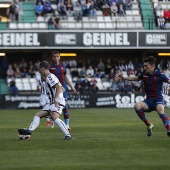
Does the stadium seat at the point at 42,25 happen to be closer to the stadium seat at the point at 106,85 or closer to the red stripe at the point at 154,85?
the stadium seat at the point at 106,85

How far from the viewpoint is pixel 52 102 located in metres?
14.7

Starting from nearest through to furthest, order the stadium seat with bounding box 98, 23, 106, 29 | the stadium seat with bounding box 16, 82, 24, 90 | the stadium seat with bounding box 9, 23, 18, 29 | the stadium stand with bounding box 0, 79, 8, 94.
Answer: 1. the stadium stand with bounding box 0, 79, 8, 94
2. the stadium seat with bounding box 16, 82, 24, 90
3. the stadium seat with bounding box 9, 23, 18, 29
4. the stadium seat with bounding box 98, 23, 106, 29

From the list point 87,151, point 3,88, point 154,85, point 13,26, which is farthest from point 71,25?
point 87,151

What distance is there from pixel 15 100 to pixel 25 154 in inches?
967

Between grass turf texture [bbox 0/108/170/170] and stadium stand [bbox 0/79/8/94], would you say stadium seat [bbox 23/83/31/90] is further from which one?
grass turf texture [bbox 0/108/170/170]

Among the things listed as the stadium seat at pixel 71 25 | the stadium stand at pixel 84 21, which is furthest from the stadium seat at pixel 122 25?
the stadium seat at pixel 71 25

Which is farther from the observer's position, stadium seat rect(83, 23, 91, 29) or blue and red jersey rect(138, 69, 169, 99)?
stadium seat rect(83, 23, 91, 29)

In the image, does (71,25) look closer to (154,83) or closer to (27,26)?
(27,26)

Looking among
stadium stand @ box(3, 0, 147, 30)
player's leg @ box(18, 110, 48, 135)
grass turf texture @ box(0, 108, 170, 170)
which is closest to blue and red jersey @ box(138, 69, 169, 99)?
grass turf texture @ box(0, 108, 170, 170)

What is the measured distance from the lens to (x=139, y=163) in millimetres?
10469

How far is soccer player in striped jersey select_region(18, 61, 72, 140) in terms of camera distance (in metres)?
14.3

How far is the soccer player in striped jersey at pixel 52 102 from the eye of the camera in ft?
47.1

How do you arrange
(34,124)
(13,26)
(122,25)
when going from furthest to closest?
(122,25)
(13,26)
(34,124)

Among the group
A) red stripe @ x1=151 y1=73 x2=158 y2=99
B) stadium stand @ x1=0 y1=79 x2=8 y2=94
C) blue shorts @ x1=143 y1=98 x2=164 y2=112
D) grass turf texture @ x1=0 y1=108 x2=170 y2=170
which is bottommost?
stadium stand @ x1=0 y1=79 x2=8 y2=94
